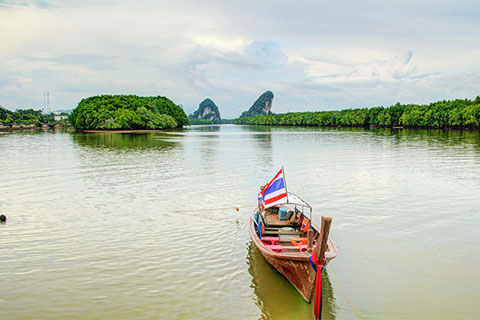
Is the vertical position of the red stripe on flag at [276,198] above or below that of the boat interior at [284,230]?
above

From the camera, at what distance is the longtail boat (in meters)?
9.79

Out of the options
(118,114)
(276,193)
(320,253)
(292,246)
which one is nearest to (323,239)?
(320,253)

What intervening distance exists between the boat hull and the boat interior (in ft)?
2.22

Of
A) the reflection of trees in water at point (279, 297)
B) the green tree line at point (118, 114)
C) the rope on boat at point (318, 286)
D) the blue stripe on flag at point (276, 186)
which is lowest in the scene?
the reflection of trees in water at point (279, 297)

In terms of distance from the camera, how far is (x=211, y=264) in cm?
1259

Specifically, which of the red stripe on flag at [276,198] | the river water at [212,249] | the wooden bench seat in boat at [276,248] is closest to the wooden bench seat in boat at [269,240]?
the wooden bench seat in boat at [276,248]

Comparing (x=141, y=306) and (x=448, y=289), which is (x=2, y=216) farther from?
(x=448, y=289)

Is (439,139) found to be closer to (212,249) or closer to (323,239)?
(212,249)

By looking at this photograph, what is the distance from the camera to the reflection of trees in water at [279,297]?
9.69 meters

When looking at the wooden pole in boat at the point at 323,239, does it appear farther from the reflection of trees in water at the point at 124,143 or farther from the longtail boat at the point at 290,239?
the reflection of trees in water at the point at 124,143

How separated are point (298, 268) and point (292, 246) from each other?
1523 millimetres

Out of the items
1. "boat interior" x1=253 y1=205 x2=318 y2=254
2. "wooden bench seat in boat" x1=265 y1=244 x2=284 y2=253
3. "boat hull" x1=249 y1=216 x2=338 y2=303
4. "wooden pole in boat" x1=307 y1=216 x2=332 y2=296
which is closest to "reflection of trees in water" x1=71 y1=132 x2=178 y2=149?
"boat interior" x1=253 y1=205 x2=318 y2=254

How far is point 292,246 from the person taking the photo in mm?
11656

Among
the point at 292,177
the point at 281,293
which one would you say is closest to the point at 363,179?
the point at 292,177
